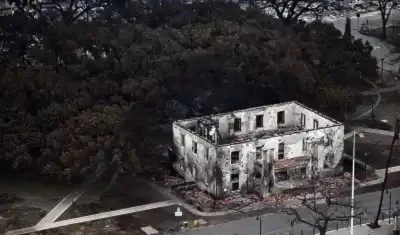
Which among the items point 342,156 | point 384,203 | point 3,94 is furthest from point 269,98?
point 3,94

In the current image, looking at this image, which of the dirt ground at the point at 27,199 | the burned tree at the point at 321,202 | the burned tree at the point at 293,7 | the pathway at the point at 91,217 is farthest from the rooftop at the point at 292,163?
the burned tree at the point at 293,7

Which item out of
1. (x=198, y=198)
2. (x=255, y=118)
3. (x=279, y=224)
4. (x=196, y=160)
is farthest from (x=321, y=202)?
(x=255, y=118)

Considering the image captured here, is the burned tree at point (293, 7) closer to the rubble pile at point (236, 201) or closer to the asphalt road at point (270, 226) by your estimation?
the rubble pile at point (236, 201)

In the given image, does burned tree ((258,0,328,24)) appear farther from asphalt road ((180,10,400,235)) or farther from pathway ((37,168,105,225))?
pathway ((37,168,105,225))

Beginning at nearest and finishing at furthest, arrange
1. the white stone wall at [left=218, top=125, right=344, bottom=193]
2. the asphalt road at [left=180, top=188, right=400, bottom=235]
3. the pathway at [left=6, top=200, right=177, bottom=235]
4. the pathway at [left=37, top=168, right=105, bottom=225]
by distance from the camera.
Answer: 1. the asphalt road at [left=180, top=188, right=400, bottom=235]
2. the pathway at [left=6, top=200, right=177, bottom=235]
3. the pathway at [left=37, top=168, right=105, bottom=225]
4. the white stone wall at [left=218, top=125, right=344, bottom=193]

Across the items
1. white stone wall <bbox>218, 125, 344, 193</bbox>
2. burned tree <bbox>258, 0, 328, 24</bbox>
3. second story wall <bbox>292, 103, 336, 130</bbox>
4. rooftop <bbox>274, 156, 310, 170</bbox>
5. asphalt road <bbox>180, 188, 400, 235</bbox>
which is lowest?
asphalt road <bbox>180, 188, 400, 235</bbox>

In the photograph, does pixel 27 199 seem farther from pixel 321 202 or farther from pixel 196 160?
pixel 321 202

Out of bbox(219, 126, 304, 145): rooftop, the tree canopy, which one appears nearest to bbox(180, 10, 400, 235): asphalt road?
bbox(219, 126, 304, 145): rooftop
